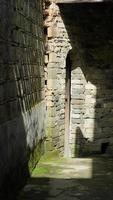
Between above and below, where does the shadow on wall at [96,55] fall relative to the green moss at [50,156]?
above

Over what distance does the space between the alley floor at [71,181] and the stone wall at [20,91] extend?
8.3 inches

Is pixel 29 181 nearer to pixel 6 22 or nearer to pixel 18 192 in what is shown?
pixel 18 192

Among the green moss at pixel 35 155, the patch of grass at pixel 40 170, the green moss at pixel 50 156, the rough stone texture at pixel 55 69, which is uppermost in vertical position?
Result: the rough stone texture at pixel 55 69

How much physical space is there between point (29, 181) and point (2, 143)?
76.7 inches

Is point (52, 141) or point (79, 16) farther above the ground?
point (79, 16)

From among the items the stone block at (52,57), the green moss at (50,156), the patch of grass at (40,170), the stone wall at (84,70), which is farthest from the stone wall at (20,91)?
the stone wall at (84,70)

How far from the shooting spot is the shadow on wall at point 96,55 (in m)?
8.40

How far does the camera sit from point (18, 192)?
6422 mm

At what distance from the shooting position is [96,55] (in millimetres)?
10625

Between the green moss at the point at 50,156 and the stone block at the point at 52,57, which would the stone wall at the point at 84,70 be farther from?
the green moss at the point at 50,156

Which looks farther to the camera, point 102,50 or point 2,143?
point 102,50

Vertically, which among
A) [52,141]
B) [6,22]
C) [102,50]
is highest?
[6,22]

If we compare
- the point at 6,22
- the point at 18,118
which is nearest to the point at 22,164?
the point at 18,118

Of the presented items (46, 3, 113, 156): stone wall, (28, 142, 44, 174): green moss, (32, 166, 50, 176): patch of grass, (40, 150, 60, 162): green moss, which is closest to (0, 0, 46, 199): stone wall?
(28, 142, 44, 174): green moss
